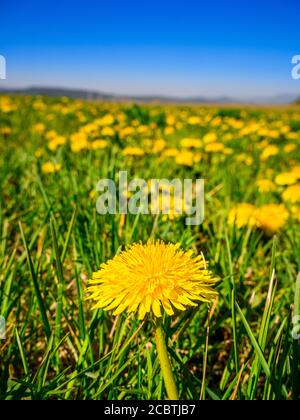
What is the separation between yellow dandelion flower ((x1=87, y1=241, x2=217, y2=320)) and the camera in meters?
0.65

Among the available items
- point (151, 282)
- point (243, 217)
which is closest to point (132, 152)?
point (243, 217)

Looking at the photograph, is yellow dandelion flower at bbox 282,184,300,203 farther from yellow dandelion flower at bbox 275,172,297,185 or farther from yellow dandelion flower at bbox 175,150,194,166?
yellow dandelion flower at bbox 175,150,194,166

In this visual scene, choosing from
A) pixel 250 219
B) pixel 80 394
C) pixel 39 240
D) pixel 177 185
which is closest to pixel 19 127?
pixel 177 185

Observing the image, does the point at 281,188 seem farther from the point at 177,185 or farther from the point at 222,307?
the point at 222,307

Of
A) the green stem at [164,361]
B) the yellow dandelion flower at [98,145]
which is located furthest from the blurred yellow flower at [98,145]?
the green stem at [164,361]

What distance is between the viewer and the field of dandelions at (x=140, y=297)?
0.82 m

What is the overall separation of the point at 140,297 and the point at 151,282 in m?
0.04

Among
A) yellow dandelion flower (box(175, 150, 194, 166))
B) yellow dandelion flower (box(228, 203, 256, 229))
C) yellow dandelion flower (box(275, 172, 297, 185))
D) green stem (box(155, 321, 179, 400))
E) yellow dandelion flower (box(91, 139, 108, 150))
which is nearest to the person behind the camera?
green stem (box(155, 321, 179, 400))

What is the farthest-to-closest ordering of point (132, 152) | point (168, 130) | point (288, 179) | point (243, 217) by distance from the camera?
point (168, 130) → point (132, 152) → point (288, 179) → point (243, 217)

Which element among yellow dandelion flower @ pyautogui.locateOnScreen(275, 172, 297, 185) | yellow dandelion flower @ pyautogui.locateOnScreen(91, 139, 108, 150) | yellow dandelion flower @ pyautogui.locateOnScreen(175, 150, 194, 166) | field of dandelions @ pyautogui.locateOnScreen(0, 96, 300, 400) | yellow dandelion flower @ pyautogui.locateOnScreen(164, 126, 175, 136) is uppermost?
yellow dandelion flower @ pyautogui.locateOnScreen(164, 126, 175, 136)

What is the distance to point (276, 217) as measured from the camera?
1787 millimetres

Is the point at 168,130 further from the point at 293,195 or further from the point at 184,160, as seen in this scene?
the point at 293,195

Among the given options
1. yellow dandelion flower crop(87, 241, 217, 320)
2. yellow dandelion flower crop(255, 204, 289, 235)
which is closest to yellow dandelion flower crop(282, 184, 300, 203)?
yellow dandelion flower crop(255, 204, 289, 235)

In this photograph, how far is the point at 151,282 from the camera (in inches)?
27.0
